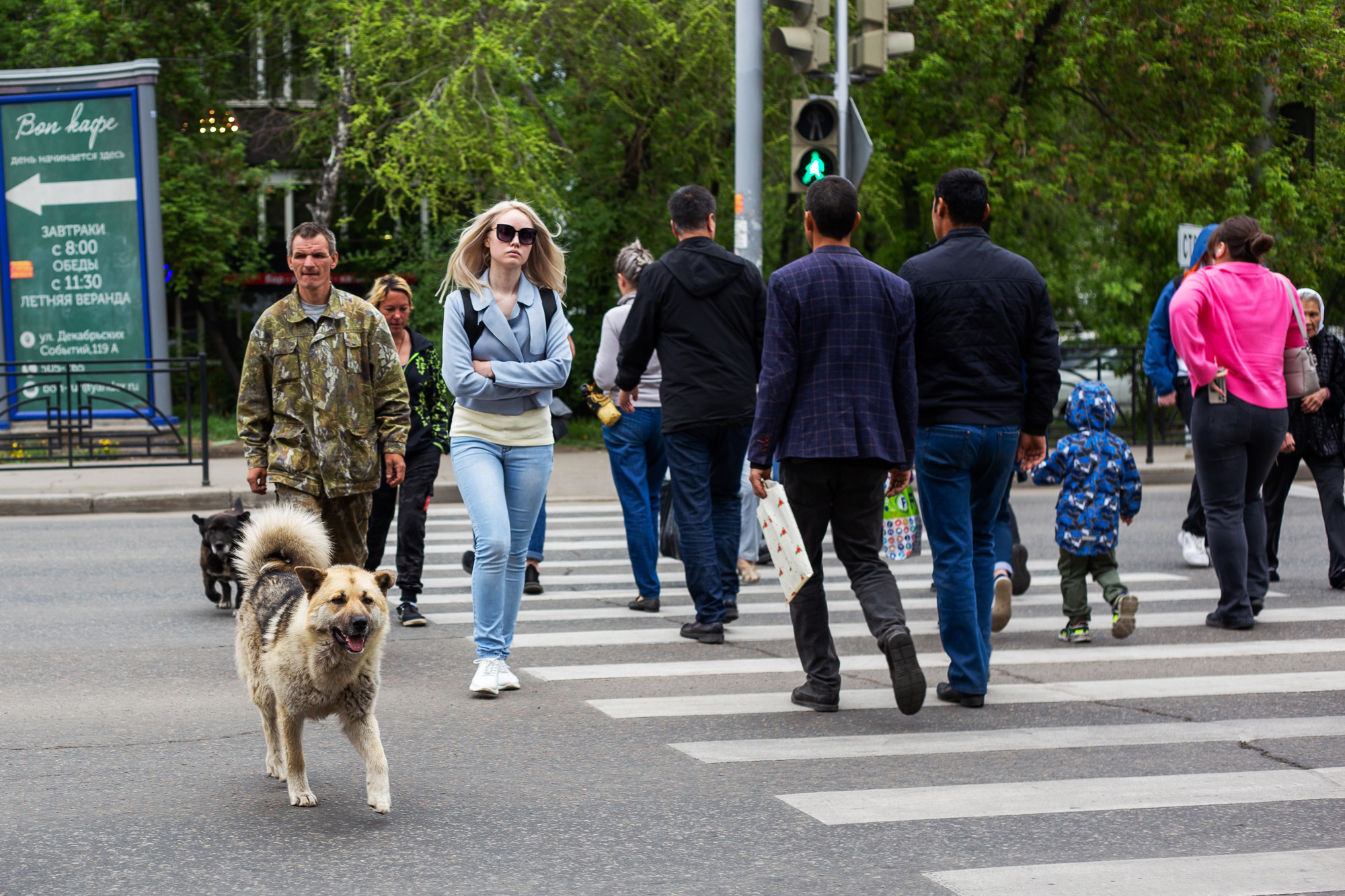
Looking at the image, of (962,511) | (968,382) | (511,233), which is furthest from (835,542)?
(511,233)

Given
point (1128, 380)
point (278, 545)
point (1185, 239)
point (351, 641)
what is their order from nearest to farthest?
point (351, 641) → point (278, 545) → point (1185, 239) → point (1128, 380)

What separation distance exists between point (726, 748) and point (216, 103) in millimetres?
22430

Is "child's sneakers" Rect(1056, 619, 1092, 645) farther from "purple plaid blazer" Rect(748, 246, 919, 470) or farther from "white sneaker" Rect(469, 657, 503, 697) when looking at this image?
"white sneaker" Rect(469, 657, 503, 697)

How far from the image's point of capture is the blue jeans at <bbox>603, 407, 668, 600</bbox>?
812 cm

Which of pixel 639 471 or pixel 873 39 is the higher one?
pixel 873 39

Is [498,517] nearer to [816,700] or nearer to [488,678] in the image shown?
[488,678]

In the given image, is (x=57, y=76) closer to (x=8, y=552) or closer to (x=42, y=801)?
(x=8, y=552)

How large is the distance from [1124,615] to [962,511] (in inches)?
80.5

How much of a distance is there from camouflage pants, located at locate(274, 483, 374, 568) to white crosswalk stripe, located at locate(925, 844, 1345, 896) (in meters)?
3.28

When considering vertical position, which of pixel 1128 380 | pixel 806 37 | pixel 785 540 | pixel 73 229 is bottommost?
pixel 785 540

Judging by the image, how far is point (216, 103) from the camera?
24.8 m

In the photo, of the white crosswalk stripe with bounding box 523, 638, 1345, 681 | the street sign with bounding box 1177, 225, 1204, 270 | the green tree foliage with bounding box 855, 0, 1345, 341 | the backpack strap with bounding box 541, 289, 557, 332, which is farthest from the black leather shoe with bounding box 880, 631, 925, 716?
the green tree foliage with bounding box 855, 0, 1345, 341

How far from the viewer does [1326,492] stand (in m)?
9.01

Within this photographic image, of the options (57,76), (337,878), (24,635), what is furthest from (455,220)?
(337,878)
